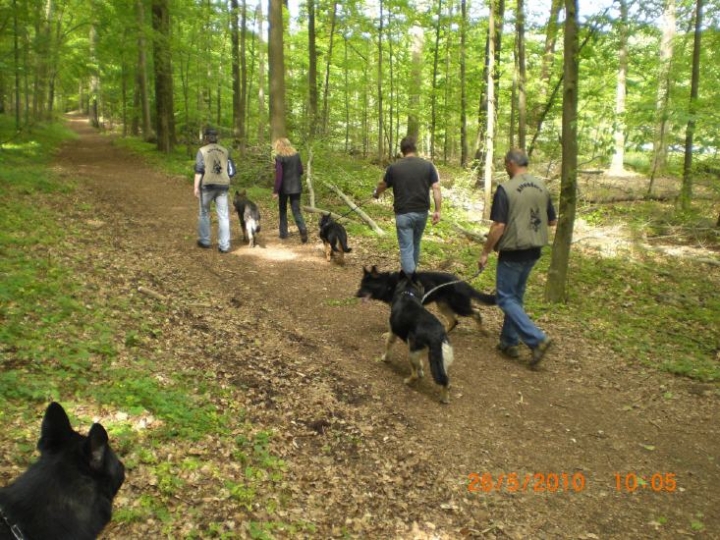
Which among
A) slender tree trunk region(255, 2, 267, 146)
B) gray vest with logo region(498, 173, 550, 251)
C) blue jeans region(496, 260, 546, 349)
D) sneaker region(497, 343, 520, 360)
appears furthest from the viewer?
slender tree trunk region(255, 2, 267, 146)

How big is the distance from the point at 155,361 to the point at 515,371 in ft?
14.5

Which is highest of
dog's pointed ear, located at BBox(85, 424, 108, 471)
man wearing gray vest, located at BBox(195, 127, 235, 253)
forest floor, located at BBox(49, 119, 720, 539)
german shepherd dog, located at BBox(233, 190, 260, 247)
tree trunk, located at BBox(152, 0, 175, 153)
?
tree trunk, located at BBox(152, 0, 175, 153)

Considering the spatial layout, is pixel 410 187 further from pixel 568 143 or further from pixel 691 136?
pixel 691 136

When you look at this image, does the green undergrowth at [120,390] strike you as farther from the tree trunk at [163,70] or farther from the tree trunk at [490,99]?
the tree trunk at [163,70]

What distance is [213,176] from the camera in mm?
8961

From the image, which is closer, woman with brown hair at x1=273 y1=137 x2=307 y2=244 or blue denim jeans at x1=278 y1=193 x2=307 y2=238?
woman with brown hair at x1=273 y1=137 x2=307 y2=244

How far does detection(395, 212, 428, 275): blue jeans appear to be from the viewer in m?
6.88

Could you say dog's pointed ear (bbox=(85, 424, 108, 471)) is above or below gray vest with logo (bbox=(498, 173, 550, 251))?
below

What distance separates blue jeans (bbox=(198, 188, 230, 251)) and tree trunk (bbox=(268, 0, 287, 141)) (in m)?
5.70

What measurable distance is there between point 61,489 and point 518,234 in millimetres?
5060

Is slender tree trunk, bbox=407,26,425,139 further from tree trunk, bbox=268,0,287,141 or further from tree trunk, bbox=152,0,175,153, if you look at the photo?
tree trunk, bbox=152,0,175,153

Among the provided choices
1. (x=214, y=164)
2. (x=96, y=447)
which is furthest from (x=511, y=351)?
(x=214, y=164)

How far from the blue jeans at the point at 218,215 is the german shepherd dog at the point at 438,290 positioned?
4.21 metres

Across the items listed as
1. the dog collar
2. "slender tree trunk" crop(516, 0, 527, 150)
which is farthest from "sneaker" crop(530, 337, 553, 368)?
"slender tree trunk" crop(516, 0, 527, 150)
